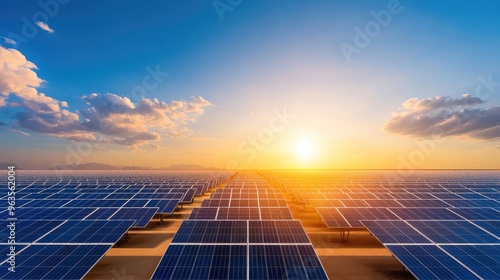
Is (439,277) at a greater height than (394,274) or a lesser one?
greater

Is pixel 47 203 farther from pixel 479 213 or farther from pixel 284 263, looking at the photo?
pixel 479 213

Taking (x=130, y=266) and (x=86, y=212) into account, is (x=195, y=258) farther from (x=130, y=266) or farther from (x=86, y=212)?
(x=86, y=212)

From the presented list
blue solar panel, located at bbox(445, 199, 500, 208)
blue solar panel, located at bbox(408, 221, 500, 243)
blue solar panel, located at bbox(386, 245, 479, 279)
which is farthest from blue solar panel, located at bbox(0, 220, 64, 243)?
blue solar panel, located at bbox(445, 199, 500, 208)

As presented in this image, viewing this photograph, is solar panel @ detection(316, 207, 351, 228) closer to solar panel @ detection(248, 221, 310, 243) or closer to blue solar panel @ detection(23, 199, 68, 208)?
solar panel @ detection(248, 221, 310, 243)

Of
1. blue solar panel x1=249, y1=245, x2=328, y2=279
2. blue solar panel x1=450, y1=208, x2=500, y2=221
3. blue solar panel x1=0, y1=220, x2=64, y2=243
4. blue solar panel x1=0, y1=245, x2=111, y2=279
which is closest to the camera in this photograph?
blue solar panel x1=249, y1=245, x2=328, y2=279

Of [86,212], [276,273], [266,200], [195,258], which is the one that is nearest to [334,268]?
[276,273]
